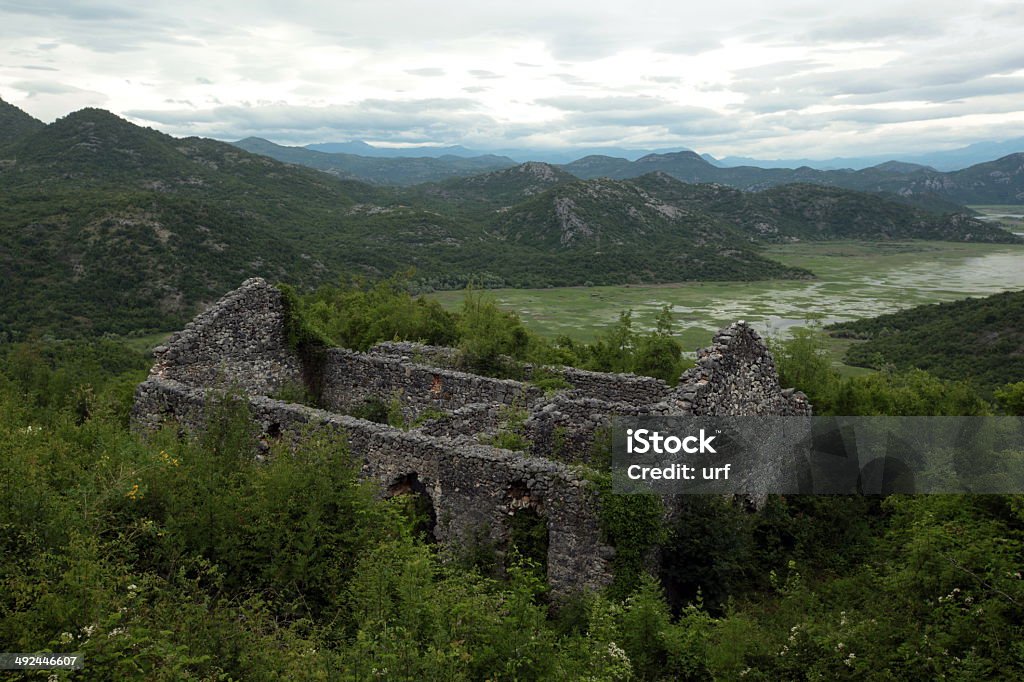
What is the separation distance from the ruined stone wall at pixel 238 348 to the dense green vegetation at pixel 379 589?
4.59 metres

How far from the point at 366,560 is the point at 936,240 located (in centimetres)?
19189

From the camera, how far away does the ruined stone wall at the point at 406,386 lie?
1368 cm

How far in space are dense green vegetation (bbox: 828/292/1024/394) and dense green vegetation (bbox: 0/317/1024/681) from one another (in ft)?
75.1

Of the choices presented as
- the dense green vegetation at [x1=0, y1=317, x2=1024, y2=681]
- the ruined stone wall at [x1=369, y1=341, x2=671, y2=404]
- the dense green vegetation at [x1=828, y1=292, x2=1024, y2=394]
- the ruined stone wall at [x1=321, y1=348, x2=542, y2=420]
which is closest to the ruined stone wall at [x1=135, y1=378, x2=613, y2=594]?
the dense green vegetation at [x1=0, y1=317, x2=1024, y2=681]

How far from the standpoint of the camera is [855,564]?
9656mm

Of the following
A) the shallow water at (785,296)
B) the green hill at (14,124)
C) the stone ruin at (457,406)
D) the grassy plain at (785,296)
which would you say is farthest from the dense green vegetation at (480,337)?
the green hill at (14,124)

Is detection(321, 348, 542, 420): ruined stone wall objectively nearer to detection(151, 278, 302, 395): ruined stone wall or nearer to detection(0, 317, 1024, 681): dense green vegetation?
detection(151, 278, 302, 395): ruined stone wall

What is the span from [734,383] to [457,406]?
5.80 metres

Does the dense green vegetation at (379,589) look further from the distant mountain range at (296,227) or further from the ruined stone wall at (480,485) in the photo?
the distant mountain range at (296,227)

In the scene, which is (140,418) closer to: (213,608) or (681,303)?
(213,608)

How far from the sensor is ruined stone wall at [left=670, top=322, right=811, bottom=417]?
10.3m

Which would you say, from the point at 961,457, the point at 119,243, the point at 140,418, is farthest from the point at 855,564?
the point at 119,243

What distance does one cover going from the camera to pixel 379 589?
615 centimetres

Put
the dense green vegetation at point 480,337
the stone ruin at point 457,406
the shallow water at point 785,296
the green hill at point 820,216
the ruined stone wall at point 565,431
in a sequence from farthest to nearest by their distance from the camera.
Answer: the green hill at point 820,216 < the shallow water at point 785,296 < the dense green vegetation at point 480,337 < the ruined stone wall at point 565,431 < the stone ruin at point 457,406
